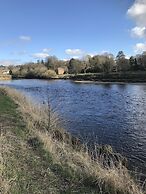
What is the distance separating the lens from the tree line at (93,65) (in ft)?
422

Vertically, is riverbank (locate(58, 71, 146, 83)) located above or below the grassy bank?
below

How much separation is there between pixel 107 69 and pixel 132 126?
115 metres

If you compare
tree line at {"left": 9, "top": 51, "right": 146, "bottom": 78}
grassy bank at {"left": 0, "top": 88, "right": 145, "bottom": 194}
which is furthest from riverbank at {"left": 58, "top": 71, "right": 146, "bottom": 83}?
grassy bank at {"left": 0, "top": 88, "right": 145, "bottom": 194}

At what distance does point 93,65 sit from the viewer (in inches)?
5965

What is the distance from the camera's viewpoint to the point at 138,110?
33688mm

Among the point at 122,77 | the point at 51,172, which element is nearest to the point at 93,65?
the point at 122,77

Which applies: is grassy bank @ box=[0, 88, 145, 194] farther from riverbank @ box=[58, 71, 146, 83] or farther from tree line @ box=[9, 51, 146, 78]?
tree line @ box=[9, 51, 146, 78]

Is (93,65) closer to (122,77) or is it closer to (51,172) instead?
(122,77)

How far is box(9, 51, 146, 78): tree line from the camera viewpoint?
422ft

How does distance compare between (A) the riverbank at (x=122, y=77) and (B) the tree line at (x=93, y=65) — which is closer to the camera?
(A) the riverbank at (x=122, y=77)

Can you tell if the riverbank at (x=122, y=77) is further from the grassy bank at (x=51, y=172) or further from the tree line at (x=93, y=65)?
the grassy bank at (x=51, y=172)

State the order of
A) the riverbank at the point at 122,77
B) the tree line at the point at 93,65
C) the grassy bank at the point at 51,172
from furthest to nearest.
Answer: the tree line at the point at 93,65, the riverbank at the point at 122,77, the grassy bank at the point at 51,172

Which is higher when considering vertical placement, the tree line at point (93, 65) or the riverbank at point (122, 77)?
the tree line at point (93, 65)

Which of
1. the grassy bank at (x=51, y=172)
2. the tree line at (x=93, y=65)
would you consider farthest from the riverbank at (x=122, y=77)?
the grassy bank at (x=51, y=172)
